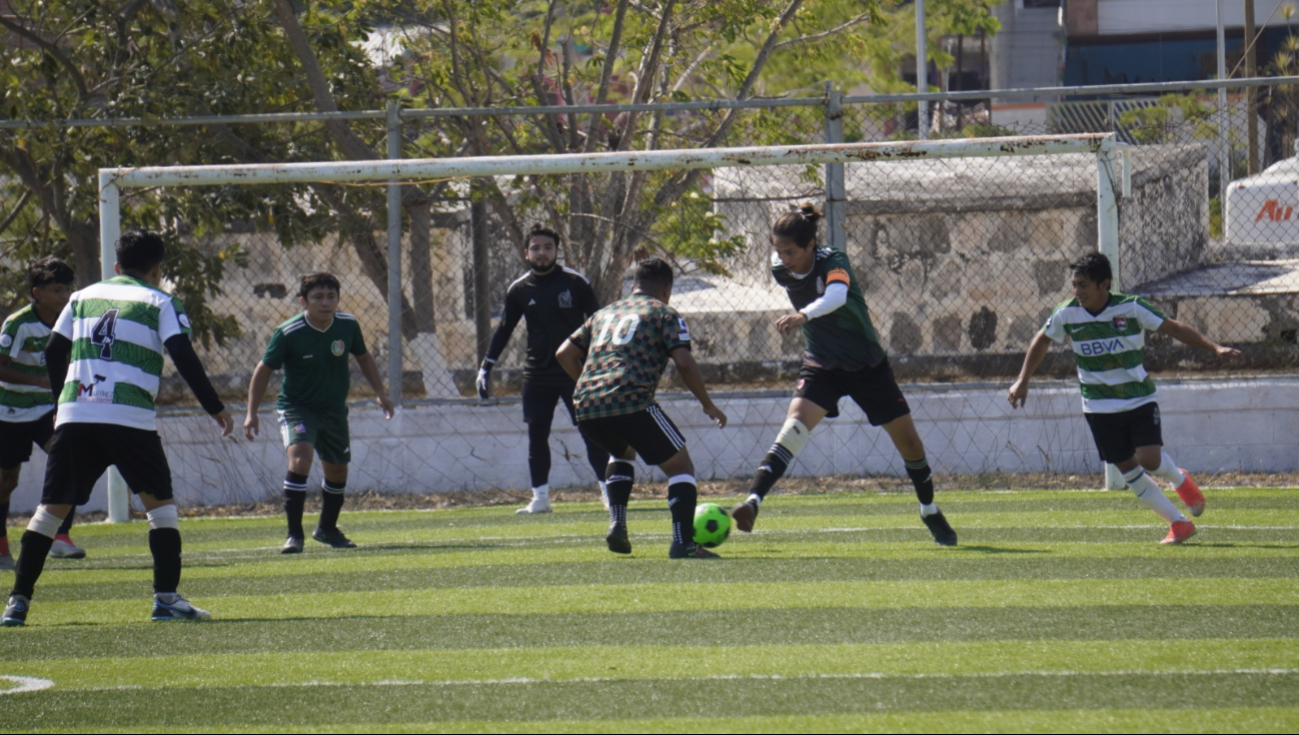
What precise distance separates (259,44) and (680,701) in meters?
9.47

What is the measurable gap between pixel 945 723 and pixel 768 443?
7184 millimetres

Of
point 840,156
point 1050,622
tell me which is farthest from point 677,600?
point 840,156

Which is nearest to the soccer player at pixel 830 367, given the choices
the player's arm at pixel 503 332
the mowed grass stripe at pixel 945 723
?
the player's arm at pixel 503 332

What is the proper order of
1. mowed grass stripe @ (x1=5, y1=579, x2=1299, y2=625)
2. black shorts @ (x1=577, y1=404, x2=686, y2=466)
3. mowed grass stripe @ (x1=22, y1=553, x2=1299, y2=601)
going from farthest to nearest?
black shorts @ (x1=577, y1=404, x2=686, y2=466)
mowed grass stripe @ (x1=22, y1=553, x2=1299, y2=601)
mowed grass stripe @ (x1=5, y1=579, x2=1299, y2=625)

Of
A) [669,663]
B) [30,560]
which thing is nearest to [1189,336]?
[669,663]

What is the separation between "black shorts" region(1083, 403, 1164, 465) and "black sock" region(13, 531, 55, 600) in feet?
18.0

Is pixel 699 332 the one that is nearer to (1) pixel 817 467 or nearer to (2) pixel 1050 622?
(1) pixel 817 467

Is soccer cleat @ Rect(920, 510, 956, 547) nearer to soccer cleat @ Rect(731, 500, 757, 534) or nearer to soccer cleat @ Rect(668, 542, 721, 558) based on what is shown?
soccer cleat @ Rect(731, 500, 757, 534)

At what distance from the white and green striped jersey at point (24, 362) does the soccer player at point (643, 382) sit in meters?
3.51

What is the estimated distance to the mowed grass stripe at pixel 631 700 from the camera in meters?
4.52

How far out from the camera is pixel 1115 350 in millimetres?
7848

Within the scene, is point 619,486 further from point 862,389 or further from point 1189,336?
point 1189,336

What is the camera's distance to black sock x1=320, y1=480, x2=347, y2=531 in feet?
29.6

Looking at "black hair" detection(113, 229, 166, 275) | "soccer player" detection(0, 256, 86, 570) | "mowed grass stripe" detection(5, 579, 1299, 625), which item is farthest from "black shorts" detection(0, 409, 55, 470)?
"black hair" detection(113, 229, 166, 275)
